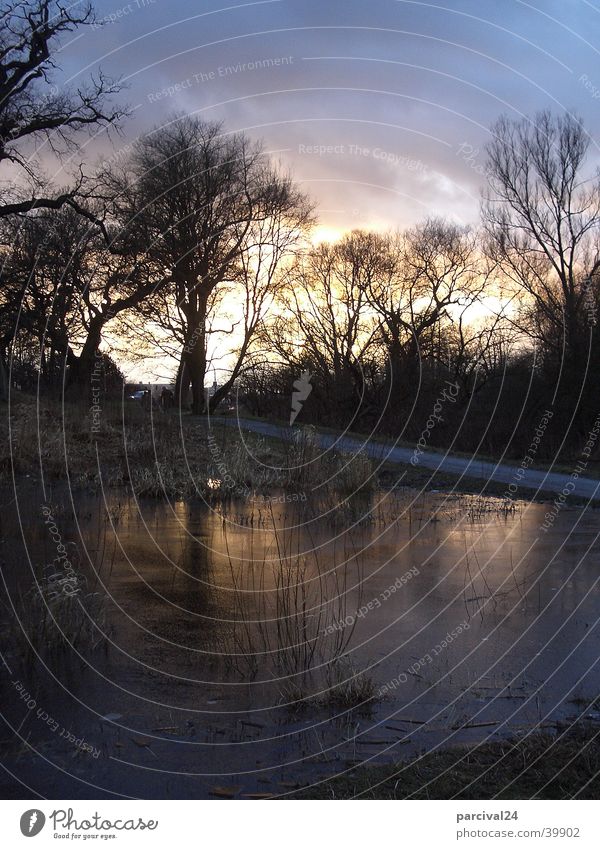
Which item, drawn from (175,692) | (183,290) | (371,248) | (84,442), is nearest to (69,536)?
(175,692)

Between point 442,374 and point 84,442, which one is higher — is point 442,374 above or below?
above

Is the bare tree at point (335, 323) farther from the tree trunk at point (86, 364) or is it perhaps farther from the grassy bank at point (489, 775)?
the grassy bank at point (489, 775)

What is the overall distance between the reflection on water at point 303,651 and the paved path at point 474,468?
3861 millimetres

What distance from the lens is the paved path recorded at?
1429cm

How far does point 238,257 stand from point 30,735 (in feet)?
73.3

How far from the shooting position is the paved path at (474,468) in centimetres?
1429

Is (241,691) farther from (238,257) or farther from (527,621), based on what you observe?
(238,257)

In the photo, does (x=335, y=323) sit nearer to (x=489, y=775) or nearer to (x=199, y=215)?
(x=199, y=215)

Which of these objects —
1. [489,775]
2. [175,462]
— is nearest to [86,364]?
[175,462]

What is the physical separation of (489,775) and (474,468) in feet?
43.7

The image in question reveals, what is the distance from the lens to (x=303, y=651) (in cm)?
576

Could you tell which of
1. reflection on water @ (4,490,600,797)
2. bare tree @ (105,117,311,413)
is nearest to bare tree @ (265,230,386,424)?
bare tree @ (105,117,311,413)

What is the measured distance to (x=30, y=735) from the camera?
455cm

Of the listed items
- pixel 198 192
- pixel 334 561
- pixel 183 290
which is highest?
pixel 198 192
